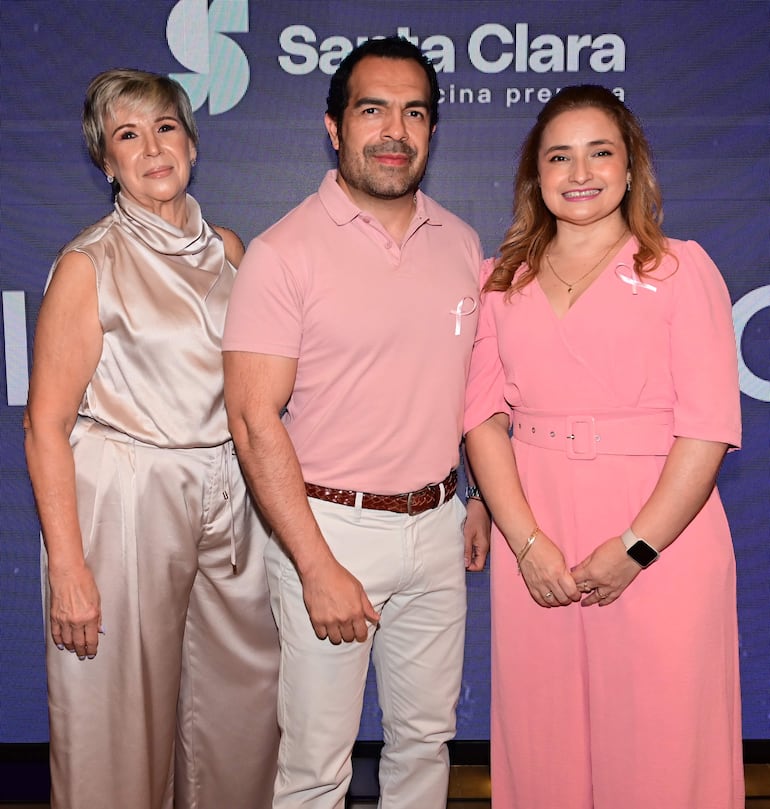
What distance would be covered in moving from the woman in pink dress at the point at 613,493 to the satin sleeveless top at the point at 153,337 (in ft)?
2.22

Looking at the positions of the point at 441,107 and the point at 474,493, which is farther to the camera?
the point at 441,107

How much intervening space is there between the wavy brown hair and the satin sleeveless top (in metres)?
0.69

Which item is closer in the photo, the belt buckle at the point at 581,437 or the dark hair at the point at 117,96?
the belt buckle at the point at 581,437

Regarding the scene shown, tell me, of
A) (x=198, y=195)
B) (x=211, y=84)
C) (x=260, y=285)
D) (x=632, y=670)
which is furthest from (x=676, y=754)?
(x=211, y=84)

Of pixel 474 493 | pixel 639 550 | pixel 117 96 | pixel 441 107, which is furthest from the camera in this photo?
pixel 441 107

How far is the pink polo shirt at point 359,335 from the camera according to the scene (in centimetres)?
202

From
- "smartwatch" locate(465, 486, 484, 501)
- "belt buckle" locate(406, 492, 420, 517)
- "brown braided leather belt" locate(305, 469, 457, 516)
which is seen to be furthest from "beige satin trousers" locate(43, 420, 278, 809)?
"smartwatch" locate(465, 486, 484, 501)

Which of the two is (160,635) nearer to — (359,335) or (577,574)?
(359,335)

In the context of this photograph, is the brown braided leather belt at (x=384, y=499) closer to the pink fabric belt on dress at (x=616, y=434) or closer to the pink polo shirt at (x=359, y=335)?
the pink polo shirt at (x=359, y=335)

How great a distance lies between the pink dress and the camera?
198cm

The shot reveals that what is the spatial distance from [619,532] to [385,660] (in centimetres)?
67

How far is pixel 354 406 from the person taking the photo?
6.83 feet

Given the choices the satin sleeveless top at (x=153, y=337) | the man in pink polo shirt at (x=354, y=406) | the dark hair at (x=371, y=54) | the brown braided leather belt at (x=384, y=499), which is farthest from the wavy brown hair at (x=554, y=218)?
the satin sleeveless top at (x=153, y=337)

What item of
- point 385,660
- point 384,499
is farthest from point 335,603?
point 385,660
